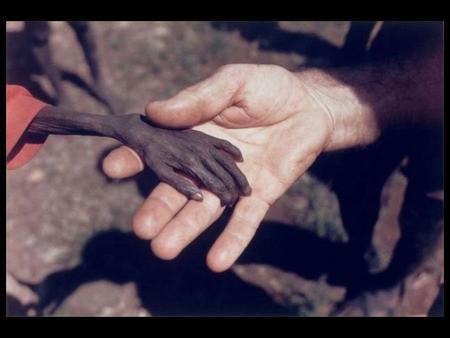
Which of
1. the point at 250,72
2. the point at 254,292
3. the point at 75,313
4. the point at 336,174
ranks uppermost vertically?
the point at 250,72

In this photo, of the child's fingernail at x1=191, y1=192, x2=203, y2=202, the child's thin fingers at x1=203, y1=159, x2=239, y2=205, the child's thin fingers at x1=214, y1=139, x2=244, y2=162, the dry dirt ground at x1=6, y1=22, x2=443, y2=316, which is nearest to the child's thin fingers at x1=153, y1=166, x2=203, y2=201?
the child's fingernail at x1=191, y1=192, x2=203, y2=202

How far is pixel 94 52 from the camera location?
4.13 metres

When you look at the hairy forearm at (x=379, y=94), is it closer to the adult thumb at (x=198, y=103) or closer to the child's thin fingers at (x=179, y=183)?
the adult thumb at (x=198, y=103)

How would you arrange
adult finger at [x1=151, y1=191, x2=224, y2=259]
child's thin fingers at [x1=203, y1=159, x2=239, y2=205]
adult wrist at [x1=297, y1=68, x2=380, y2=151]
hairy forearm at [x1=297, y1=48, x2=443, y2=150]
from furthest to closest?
hairy forearm at [x1=297, y1=48, x2=443, y2=150] < adult wrist at [x1=297, y1=68, x2=380, y2=151] < child's thin fingers at [x1=203, y1=159, x2=239, y2=205] < adult finger at [x1=151, y1=191, x2=224, y2=259]

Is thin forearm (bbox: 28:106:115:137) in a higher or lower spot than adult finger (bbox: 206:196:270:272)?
higher

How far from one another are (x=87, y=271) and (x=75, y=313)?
305 millimetres

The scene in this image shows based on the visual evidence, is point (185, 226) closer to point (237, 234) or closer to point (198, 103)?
point (237, 234)

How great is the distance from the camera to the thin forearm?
238 centimetres

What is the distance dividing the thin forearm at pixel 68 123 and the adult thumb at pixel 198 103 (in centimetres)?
26

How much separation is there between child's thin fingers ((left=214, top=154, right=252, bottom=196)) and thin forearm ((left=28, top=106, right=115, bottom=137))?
547 millimetres

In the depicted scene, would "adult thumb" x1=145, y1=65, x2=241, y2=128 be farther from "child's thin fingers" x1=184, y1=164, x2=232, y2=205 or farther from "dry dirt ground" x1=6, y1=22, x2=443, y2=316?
"dry dirt ground" x1=6, y1=22, x2=443, y2=316
